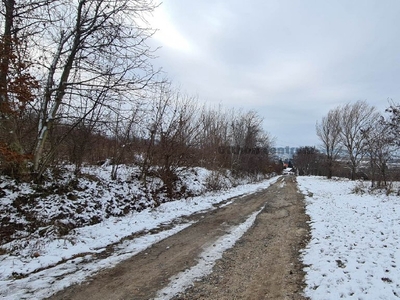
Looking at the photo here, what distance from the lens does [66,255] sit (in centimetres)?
499

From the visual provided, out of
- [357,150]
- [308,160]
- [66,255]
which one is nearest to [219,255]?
[66,255]

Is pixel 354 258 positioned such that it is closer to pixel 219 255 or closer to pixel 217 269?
pixel 219 255

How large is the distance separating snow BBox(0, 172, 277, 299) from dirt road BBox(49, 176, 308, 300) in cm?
33

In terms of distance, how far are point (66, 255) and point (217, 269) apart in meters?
2.94

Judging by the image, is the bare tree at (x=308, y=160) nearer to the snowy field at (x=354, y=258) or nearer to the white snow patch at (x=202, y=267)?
the snowy field at (x=354, y=258)

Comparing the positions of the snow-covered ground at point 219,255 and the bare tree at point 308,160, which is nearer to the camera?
the snow-covered ground at point 219,255

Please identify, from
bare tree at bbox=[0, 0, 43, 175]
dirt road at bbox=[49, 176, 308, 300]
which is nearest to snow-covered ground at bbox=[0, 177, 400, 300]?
dirt road at bbox=[49, 176, 308, 300]

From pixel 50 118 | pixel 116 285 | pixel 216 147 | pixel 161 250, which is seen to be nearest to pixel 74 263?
pixel 116 285

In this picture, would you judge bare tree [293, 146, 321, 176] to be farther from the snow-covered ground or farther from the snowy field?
the snow-covered ground

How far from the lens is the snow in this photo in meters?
3.81

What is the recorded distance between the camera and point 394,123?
49.4 feet

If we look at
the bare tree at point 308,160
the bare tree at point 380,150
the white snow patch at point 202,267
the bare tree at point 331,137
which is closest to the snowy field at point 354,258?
the white snow patch at point 202,267

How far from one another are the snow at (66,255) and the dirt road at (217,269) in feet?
1.07

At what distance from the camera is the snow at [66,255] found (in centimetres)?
381
